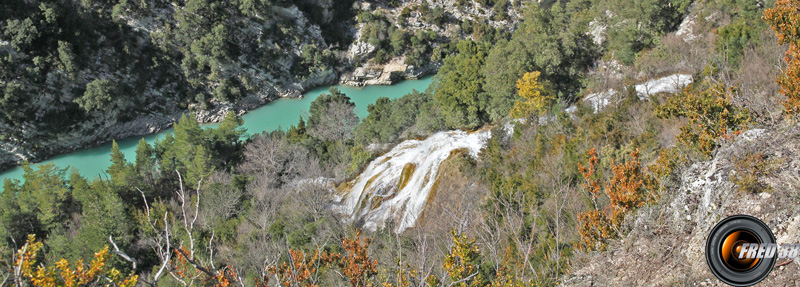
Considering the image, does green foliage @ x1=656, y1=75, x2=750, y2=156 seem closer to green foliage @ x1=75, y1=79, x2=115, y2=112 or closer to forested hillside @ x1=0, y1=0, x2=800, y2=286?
forested hillside @ x1=0, y1=0, x2=800, y2=286

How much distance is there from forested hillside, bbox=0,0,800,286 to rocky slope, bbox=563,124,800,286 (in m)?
0.06

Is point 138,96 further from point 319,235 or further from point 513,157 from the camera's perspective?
point 513,157

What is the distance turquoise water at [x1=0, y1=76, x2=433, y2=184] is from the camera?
35312mm

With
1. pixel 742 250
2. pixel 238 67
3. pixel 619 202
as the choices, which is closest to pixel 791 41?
pixel 619 202

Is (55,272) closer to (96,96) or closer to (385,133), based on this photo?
(385,133)

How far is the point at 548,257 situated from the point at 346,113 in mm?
22925

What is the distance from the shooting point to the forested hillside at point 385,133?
8.07 metres

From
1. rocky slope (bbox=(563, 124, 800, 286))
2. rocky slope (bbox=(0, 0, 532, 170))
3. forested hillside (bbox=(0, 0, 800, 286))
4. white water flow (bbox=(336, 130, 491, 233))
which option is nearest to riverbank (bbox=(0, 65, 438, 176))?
rocky slope (bbox=(0, 0, 532, 170))

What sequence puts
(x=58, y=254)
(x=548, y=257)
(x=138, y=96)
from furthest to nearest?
(x=138, y=96), (x=58, y=254), (x=548, y=257)

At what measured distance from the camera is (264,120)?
131 feet

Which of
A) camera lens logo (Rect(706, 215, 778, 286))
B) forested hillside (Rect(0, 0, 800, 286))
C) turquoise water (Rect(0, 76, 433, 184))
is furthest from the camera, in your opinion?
turquoise water (Rect(0, 76, 433, 184))

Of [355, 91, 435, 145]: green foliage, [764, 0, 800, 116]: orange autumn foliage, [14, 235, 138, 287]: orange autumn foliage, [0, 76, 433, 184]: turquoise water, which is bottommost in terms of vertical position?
[0, 76, 433, 184]: turquoise water

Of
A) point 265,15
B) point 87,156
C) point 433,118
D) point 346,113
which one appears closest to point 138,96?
point 87,156

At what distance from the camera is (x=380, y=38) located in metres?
45.5
